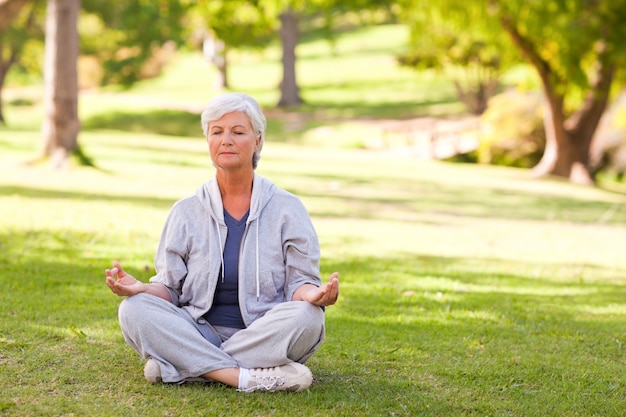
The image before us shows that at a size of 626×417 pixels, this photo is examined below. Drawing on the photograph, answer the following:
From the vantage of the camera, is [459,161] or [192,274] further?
[459,161]

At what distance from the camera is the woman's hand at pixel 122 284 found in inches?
171

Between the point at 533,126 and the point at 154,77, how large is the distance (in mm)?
30863

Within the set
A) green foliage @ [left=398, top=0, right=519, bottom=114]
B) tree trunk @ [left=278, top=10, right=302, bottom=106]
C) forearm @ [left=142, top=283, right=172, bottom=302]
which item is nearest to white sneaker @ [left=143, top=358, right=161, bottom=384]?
forearm @ [left=142, top=283, right=172, bottom=302]

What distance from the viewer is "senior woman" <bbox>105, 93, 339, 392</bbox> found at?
4.49 m

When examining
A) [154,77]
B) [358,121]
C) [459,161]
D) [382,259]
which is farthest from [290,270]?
[154,77]

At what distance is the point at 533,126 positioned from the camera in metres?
24.5

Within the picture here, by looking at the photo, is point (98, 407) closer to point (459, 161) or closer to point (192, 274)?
point (192, 274)

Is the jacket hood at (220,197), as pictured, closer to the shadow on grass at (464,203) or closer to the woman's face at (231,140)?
the woman's face at (231,140)

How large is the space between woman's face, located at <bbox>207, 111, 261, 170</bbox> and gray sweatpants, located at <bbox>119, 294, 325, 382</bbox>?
0.77 m

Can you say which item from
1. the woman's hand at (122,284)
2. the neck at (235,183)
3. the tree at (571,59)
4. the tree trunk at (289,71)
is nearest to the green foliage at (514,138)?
the tree at (571,59)

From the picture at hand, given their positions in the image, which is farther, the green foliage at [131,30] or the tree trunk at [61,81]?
the green foliage at [131,30]

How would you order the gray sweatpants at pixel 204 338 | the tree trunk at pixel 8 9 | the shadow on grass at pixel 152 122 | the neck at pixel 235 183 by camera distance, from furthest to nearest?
the shadow on grass at pixel 152 122, the tree trunk at pixel 8 9, the neck at pixel 235 183, the gray sweatpants at pixel 204 338

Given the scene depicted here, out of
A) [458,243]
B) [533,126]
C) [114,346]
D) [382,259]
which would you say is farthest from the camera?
[533,126]

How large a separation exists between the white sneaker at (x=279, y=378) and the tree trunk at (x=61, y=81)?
1148 cm
